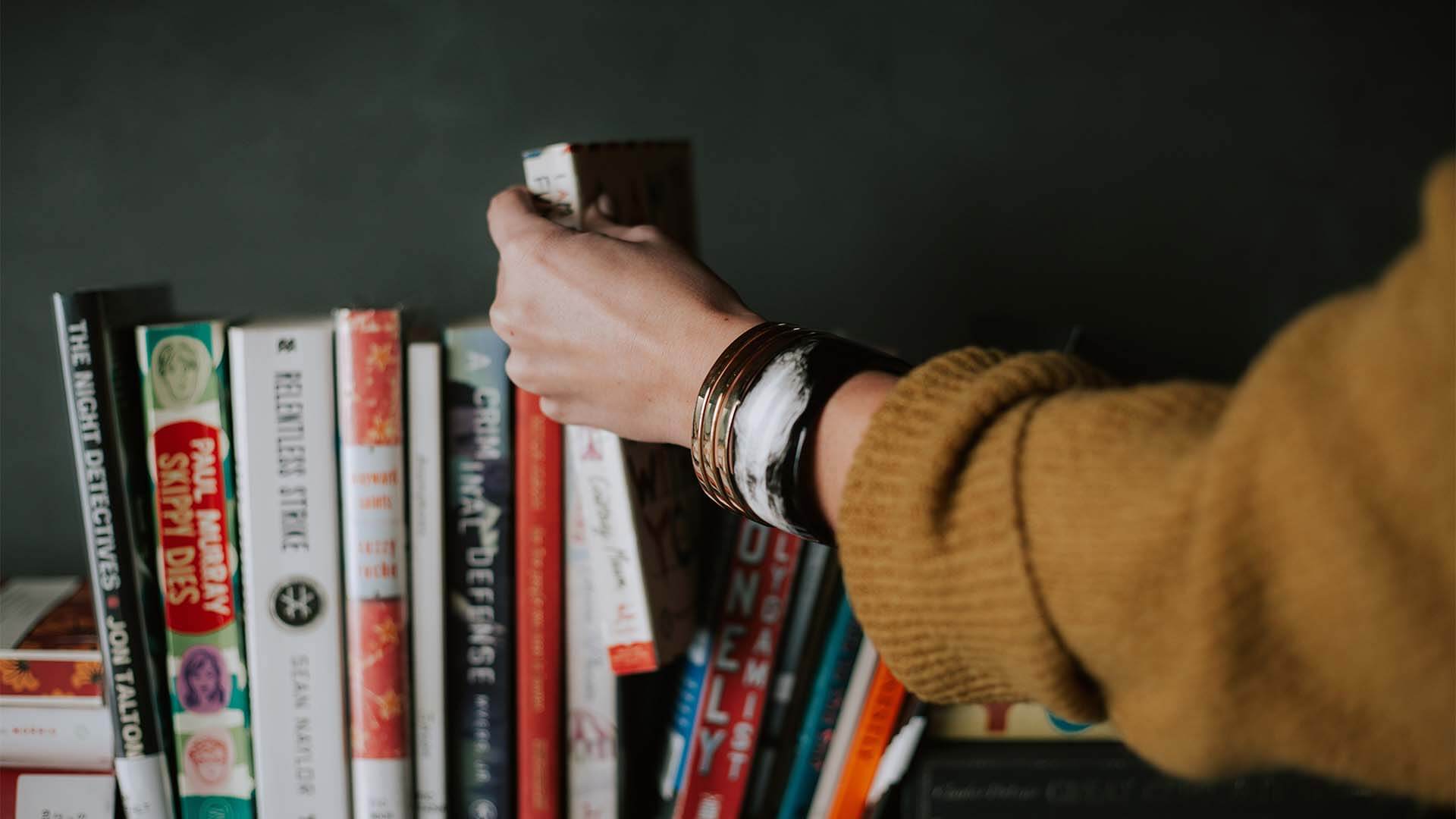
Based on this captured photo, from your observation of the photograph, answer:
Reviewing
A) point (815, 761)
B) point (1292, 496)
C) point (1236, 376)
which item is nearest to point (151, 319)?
point (815, 761)

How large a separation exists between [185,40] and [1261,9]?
36.7 inches

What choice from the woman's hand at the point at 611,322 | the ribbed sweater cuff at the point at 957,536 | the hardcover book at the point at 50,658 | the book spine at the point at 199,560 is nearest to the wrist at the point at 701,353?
the woman's hand at the point at 611,322

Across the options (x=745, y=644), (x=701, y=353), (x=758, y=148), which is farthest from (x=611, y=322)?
Result: (x=758, y=148)

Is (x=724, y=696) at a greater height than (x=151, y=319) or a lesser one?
lesser

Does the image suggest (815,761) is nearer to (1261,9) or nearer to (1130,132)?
(1130,132)

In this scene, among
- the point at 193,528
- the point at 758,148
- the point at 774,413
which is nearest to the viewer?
the point at 774,413

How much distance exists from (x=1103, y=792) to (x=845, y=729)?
19 centimetres

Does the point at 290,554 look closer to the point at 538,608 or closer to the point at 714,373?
the point at 538,608

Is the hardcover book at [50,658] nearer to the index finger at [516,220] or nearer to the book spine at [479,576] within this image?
the book spine at [479,576]

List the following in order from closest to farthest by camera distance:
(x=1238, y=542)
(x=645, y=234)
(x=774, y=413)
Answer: (x=1238, y=542) → (x=774, y=413) → (x=645, y=234)

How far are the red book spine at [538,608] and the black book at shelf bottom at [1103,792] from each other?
10.5 inches

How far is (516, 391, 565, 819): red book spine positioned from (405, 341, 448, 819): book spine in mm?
52

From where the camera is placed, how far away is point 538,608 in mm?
739

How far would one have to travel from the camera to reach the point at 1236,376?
100cm
